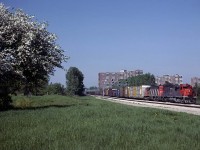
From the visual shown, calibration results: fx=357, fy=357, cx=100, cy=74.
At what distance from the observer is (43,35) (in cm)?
3866

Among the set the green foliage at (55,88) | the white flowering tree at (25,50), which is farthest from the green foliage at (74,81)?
the white flowering tree at (25,50)

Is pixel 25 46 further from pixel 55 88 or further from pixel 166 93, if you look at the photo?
pixel 55 88

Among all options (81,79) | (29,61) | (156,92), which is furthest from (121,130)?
(81,79)

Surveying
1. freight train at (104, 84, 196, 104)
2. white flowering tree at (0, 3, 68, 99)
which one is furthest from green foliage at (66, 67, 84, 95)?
white flowering tree at (0, 3, 68, 99)

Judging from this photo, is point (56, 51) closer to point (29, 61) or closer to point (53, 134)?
point (29, 61)

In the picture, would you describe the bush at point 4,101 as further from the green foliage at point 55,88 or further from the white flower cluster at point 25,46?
the green foliage at point 55,88

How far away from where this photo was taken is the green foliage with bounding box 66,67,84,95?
416 feet

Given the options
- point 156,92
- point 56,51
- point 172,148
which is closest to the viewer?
point 172,148

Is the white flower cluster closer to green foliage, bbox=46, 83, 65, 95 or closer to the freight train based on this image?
the freight train

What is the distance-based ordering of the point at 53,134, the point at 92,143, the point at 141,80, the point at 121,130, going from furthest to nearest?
the point at 141,80, the point at 121,130, the point at 53,134, the point at 92,143

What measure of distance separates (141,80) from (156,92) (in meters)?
102

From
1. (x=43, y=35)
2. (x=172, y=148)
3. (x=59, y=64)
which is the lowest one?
(x=172, y=148)

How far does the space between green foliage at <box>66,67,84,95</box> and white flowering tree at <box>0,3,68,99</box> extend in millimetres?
86629

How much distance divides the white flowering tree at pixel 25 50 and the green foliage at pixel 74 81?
8663cm
